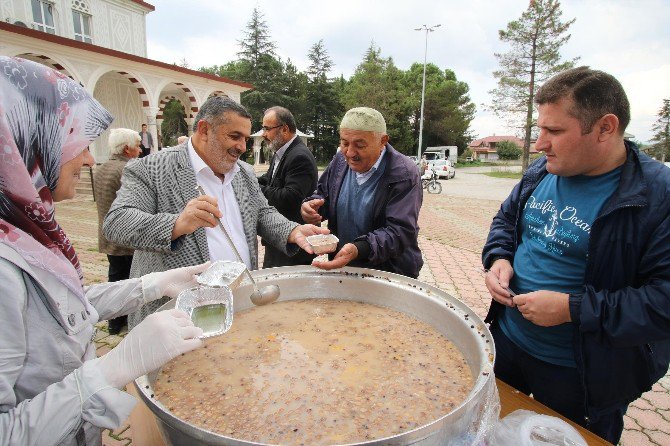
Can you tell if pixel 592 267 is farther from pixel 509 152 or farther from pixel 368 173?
pixel 509 152

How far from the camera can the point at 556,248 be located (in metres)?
1.49

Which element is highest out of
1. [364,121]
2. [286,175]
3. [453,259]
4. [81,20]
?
[81,20]

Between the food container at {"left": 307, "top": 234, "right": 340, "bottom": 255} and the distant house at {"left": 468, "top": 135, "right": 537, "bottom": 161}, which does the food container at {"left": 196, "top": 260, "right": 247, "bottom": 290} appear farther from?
the distant house at {"left": 468, "top": 135, "right": 537, "bottom": 161}

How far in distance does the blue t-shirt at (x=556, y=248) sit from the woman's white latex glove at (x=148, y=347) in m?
1.29

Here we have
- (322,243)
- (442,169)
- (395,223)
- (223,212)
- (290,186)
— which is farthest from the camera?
(442,169)

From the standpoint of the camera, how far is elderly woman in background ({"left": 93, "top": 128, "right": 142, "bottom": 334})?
3357mm

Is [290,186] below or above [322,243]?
above

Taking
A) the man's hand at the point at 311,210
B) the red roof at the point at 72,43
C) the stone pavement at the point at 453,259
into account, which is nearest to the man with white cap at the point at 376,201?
the man's hand at the point at 311,210

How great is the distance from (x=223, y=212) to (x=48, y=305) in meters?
1.08

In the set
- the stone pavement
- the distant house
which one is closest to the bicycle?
the stone pavement

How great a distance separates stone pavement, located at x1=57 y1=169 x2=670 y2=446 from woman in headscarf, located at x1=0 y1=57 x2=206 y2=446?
4.65ft

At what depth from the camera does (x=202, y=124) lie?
74.9 inches

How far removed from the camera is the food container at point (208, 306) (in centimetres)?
126

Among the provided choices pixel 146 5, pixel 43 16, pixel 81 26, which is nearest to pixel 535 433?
pixel 43 16
